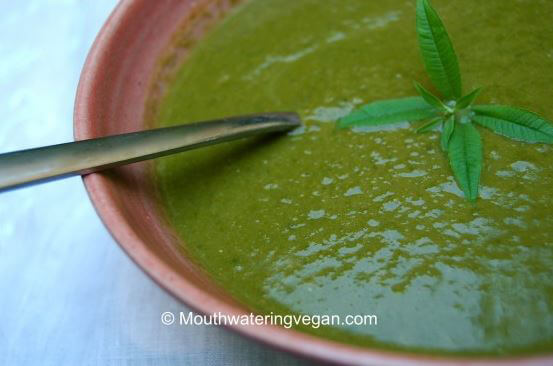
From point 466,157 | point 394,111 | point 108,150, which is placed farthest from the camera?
point 394,111

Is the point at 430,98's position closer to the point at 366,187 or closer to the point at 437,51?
the point at 437,51

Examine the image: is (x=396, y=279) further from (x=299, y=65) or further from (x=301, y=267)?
(x=299, y=65)

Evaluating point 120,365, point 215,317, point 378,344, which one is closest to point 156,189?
point 120,365

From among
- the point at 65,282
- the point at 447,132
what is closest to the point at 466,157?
the point at 447,132

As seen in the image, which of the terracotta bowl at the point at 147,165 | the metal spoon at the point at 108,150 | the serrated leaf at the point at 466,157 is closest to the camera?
the terracotta bowl at the point at 147,165

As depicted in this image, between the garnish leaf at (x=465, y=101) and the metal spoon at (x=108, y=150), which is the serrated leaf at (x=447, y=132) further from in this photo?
the metal spoon at (x=108, y=150)
